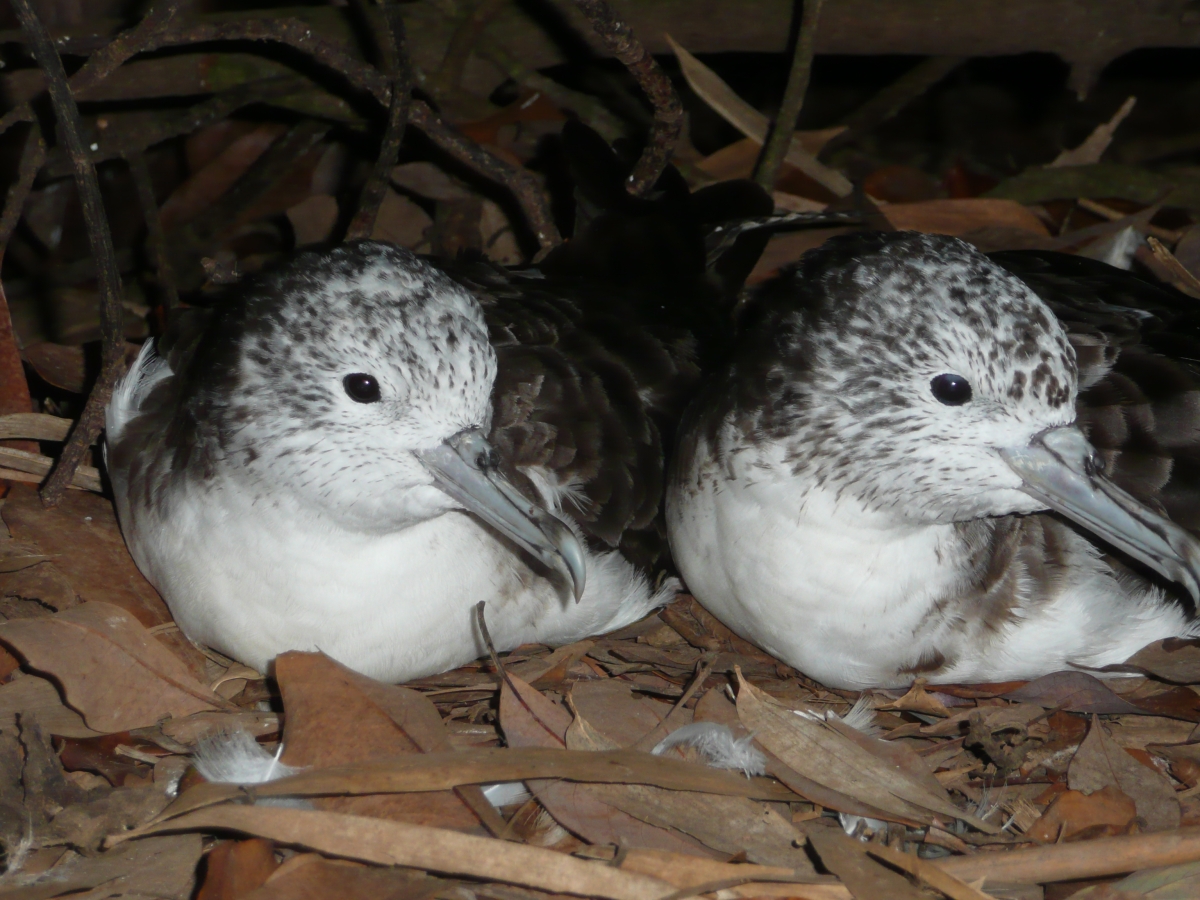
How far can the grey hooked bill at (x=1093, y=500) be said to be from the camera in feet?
8.96

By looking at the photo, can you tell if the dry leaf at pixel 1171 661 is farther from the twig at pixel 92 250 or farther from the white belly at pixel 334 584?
the twig at pixel 92 250

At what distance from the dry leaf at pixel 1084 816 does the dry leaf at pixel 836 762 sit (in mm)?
142

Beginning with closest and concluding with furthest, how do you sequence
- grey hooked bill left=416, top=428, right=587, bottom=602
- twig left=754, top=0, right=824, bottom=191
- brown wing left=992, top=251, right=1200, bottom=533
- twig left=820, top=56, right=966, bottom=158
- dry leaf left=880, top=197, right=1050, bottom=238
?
grey hooked bill left=416, top=428, right=587, bottom=602 → brown wing left=992, top=251, right=1200, bottom=533 → twig left=754, top=0, right=824, bottom=191 → dry leaf left=880, top=197, right=1050, bottom=238 → twig left=820, top=56, right=966, bottom=158

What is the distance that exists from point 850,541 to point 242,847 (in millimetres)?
1506

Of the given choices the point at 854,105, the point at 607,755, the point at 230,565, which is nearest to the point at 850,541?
the point at 607,755

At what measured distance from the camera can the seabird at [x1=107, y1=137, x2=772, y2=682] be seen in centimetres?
278

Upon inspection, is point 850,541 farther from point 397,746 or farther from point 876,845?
point 397,746

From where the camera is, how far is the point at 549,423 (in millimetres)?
3318

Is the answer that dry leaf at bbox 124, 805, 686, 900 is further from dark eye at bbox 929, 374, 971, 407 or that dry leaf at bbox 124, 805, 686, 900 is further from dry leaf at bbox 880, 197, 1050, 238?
dry leaf at bbox 880, 197, 1050, 238

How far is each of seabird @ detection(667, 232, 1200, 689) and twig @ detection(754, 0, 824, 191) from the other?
145 centimetres

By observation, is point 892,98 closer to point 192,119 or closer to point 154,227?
point 192,119

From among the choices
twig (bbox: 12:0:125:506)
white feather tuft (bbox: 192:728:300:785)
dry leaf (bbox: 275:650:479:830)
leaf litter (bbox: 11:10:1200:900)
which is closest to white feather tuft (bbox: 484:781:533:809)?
leaf litter (bbox: 11:10:1200:900)

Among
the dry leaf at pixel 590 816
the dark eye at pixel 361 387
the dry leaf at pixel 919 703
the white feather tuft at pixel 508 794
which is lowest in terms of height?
the white feather tuft at pixel 508 794

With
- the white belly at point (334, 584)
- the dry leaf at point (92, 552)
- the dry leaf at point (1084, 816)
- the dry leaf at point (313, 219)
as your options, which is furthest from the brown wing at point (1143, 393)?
the dry leaf at point (313, 219)
